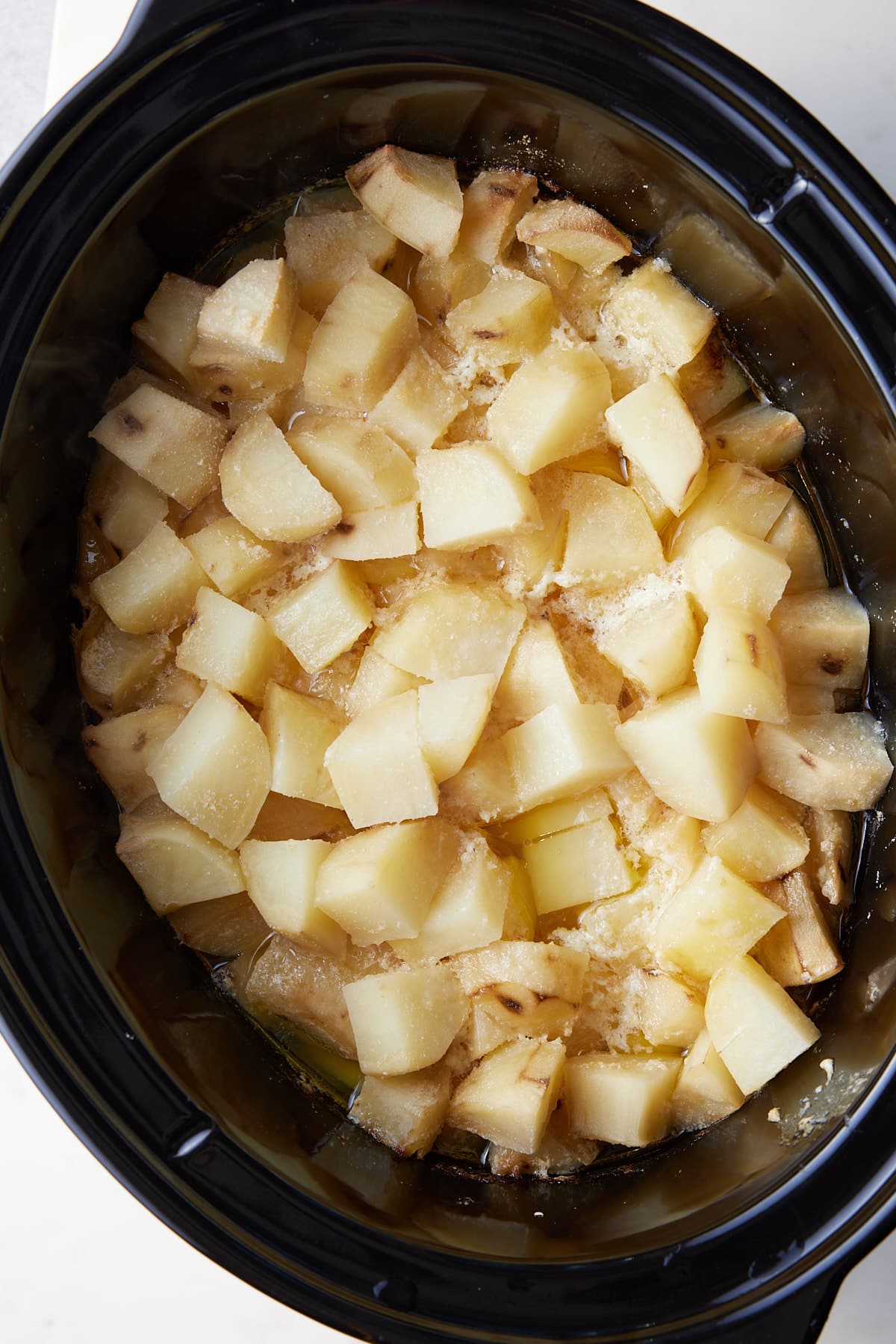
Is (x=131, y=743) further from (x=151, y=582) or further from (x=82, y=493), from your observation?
(x=82, y=493)

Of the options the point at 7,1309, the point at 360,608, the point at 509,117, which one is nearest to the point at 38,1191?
the point at 7,1309

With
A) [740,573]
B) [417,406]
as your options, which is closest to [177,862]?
[417,406]

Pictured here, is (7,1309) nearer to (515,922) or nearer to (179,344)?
(515,922)

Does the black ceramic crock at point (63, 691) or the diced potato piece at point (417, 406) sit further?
the diced potato piece at point (417, 406)

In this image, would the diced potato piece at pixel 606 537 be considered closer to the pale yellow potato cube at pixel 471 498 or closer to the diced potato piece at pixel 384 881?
the pale yellow potato cube at pixel 471 498

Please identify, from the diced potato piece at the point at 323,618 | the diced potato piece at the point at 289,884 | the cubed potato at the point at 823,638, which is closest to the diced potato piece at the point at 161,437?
the diced potato piece at the point at 323,618

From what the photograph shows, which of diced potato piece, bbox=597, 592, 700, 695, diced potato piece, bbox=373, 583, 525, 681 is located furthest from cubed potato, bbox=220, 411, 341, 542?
diced potato piece, bbox=597, 592, 700, 695

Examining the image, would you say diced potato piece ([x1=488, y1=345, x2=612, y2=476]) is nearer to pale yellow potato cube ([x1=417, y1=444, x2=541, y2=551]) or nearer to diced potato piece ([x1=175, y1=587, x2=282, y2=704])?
pale yellow potato cube ([x1=417, y1=444, x2=541, y2=551])
